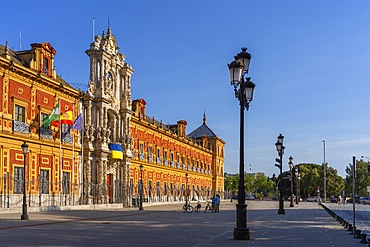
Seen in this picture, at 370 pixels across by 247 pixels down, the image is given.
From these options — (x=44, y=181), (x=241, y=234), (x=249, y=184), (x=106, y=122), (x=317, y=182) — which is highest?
(x=106, y=122)

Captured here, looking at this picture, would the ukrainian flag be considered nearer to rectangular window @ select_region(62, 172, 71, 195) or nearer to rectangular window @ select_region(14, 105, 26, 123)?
rectangular window @ select_region(62, 172, 71, 195)

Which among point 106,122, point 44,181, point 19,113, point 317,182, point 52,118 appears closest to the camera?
point 19,113

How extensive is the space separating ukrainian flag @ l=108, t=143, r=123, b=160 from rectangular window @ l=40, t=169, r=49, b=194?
33.7 ft

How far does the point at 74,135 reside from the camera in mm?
41188

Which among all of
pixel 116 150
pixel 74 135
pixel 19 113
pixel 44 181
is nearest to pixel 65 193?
pixel 44 181

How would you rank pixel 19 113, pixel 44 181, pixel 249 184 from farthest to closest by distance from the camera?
pixel 249 184, pixel 44 181, pixel 19 113

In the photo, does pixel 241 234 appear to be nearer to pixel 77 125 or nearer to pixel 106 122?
pixel 77 125

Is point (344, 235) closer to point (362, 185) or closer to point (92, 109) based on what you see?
point (92, 109)

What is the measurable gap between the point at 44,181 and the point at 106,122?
35.6 ft

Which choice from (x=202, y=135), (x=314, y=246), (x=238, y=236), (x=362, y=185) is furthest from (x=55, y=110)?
(x=362, y=185)

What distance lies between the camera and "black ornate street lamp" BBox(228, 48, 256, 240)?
15.8 meters

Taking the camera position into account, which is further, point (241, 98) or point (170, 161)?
point (170, 161)

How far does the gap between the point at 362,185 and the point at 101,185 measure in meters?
100

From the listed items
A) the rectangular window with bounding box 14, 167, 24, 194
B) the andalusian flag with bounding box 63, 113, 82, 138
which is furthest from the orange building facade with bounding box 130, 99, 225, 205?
the rectangular window with bounding box 14, 167, 24, 194
